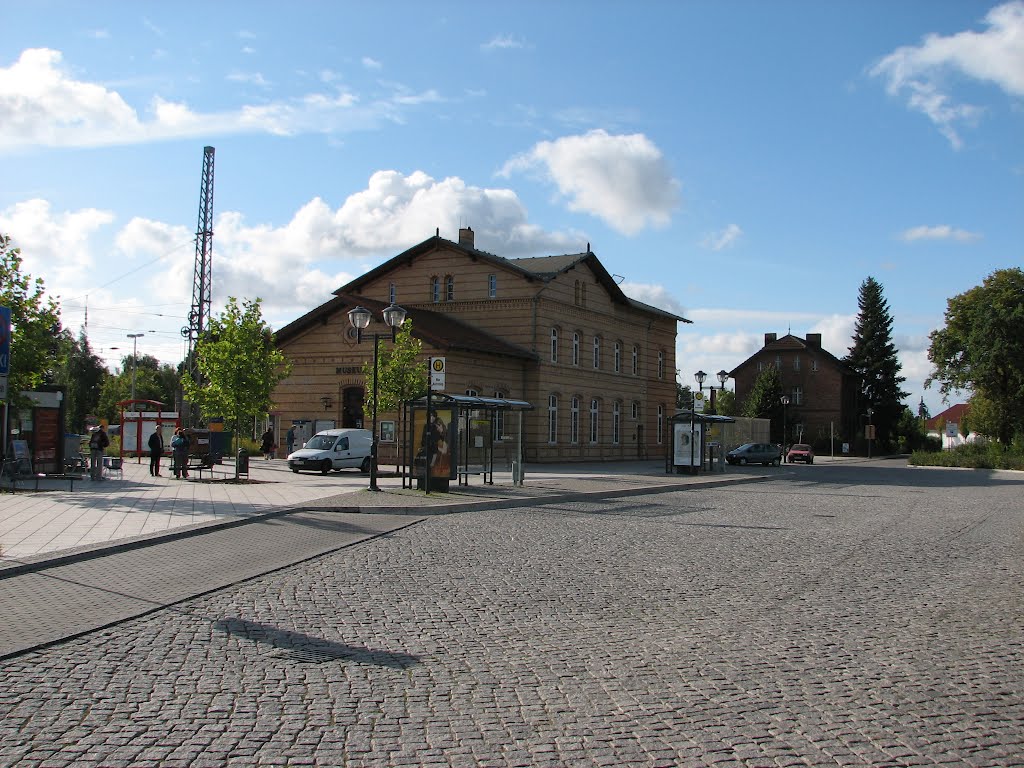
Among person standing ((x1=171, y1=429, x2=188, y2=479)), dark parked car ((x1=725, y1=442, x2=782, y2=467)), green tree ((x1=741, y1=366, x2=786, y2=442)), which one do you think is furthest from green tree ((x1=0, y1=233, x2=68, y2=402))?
green tree ((x1=741, y1=366, x2=786, y2=442))

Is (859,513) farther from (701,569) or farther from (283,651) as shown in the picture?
(283,651)

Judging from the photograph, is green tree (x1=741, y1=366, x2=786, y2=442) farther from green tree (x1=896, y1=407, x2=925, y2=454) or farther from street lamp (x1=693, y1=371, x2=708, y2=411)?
street lamp (x1=693, y1=371, x2=708, y2=411)

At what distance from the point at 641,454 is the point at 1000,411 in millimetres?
25420

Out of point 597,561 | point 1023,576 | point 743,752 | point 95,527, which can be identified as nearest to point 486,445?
point 95,527

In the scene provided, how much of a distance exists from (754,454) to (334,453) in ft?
91.2

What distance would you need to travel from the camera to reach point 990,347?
59688mm

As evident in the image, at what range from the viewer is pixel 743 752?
490 cm

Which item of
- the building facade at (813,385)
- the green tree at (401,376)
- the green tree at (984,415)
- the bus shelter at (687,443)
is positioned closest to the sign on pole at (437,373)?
the green tree at (401,376)

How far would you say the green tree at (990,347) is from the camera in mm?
58750

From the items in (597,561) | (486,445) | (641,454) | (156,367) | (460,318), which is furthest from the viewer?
(156,367)

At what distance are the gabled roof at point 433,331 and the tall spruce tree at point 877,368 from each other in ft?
187

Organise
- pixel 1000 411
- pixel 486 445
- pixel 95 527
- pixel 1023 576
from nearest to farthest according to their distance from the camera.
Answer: pixel 1023 576
pixel 95 527
pixel 486 445
pixel 1000 411

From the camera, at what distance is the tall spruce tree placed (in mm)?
91188

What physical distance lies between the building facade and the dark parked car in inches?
1406
